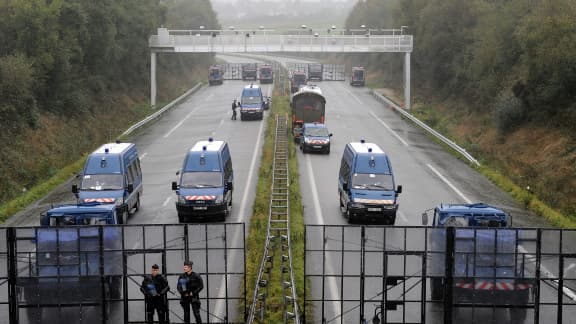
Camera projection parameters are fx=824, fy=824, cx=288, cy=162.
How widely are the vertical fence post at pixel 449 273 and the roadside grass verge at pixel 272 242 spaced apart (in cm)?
360

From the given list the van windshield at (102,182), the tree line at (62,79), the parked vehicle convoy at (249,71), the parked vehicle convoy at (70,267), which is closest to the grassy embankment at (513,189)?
the van windshield at (102,182)

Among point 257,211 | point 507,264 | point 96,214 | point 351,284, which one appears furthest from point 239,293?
point 257,211

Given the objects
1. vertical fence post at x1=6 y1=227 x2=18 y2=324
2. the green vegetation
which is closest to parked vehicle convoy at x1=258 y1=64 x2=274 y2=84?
the green vegetation

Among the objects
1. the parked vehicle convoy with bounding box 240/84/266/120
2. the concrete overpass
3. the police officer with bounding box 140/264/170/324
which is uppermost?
the concrete overpass

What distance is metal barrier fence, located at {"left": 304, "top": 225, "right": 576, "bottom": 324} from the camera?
727 inches

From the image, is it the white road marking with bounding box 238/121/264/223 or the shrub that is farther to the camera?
the shrub

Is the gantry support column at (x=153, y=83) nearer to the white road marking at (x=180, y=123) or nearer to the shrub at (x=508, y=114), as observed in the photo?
the white road marking at (x=180, y=123)

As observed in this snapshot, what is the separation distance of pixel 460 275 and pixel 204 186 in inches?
527

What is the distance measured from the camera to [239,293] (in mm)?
21359

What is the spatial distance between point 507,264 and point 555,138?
27494mm

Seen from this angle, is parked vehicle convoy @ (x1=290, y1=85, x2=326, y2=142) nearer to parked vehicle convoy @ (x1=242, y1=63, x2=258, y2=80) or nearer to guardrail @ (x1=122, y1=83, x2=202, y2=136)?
guardrail @ (x1=122, y1=83, x2=202, y2=136)

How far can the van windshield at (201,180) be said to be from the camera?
3000cm

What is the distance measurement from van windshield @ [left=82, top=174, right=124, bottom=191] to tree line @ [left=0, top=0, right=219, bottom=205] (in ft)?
29.1

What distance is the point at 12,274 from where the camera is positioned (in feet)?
60.9
